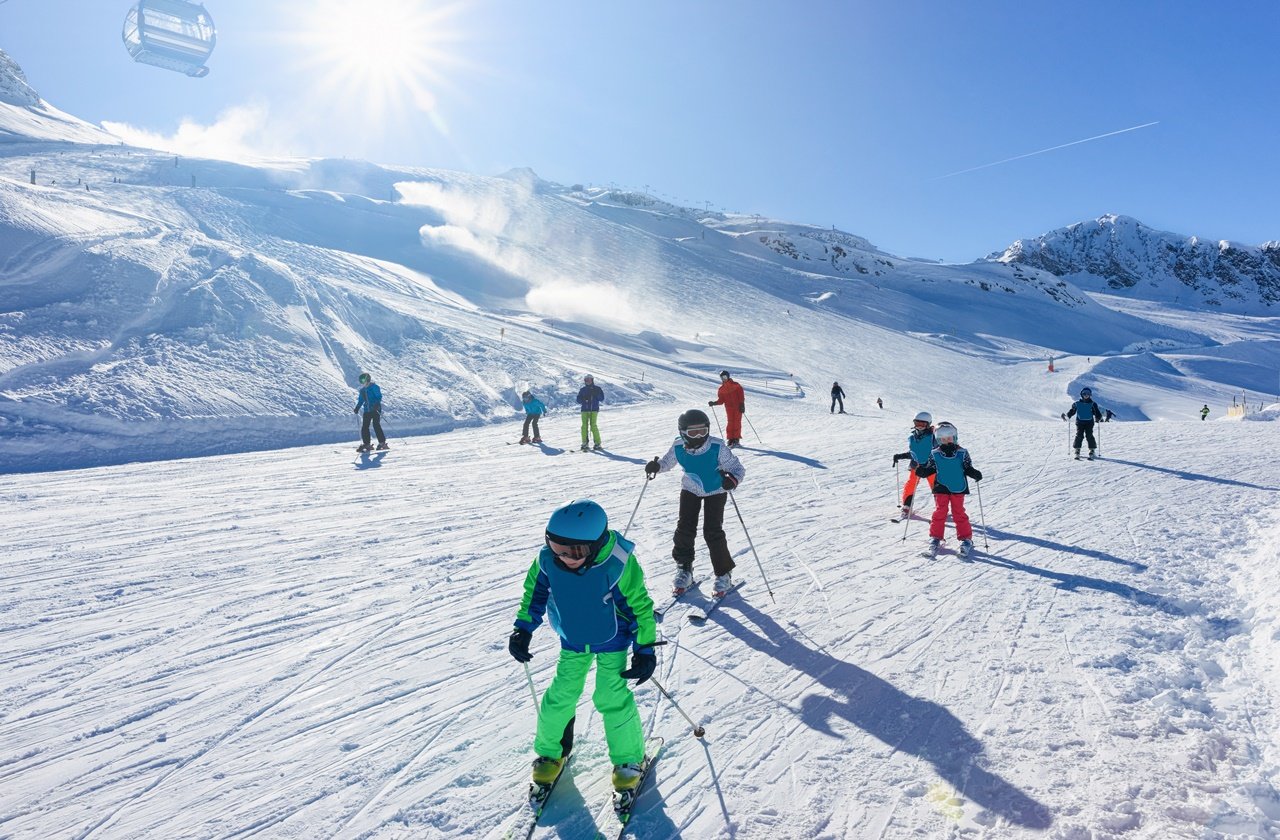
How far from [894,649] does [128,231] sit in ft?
91.9

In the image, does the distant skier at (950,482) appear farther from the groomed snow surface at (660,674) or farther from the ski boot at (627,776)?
the ski boot at (627,776)

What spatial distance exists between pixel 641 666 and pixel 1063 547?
7284mm

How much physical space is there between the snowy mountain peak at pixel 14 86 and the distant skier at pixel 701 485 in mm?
104746

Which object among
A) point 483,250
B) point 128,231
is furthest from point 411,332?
point 483,250

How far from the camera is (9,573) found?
21.4 feet

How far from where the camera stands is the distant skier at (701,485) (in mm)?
6023

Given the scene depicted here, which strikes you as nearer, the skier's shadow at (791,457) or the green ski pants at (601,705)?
the green ski pants at (601,705)

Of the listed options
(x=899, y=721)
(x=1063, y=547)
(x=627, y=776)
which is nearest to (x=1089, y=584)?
(x=1063, y=547)

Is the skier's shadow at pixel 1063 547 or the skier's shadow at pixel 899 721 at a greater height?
the skier's shadow at pixel 1063 547

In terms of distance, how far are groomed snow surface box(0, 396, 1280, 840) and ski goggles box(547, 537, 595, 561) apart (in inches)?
56.6

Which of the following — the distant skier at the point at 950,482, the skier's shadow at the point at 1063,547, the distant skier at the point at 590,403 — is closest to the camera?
the skier's shadow at the point at 1063,547

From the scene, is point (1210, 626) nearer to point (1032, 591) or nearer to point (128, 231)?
point (1032, 591)

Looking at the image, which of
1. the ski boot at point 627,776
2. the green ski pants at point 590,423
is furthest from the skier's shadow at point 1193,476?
the ski boot at point 627,776

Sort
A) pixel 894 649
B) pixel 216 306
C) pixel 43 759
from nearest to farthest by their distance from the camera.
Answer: pixel 43 759 < pixel 894 649 < pixel 216 306
